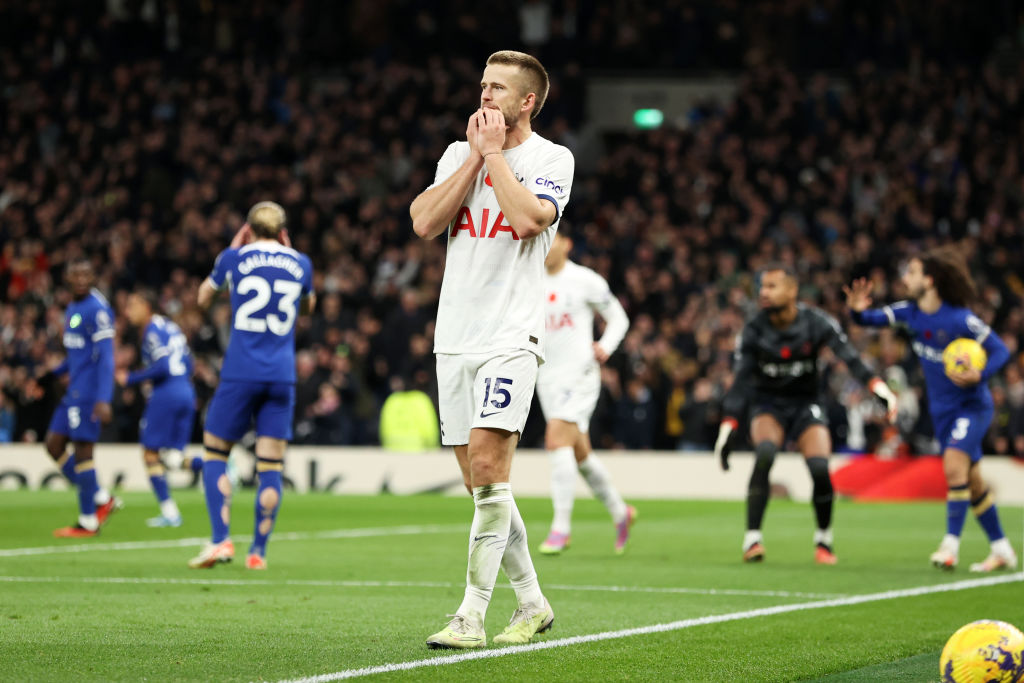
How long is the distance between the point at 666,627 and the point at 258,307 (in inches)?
158

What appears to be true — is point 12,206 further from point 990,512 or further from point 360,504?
point 990,512

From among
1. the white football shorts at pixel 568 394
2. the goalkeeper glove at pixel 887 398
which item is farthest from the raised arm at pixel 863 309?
the white football shorts at pixel 568 394

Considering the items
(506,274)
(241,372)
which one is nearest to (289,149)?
(241,372)

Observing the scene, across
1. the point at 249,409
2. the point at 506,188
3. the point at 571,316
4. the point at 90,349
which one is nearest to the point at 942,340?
the point at 571,316

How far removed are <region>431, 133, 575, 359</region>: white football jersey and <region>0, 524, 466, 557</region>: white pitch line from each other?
6.13 metres

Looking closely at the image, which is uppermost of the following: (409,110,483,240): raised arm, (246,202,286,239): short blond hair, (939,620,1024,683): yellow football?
(246,202,286,239): short blond hair

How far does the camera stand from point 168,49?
33.1 meters

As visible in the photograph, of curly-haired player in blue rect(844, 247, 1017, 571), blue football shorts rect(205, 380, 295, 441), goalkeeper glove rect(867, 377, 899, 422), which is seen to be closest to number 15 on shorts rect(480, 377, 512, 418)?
blue football shorts rect(205, 380, 295, 441)

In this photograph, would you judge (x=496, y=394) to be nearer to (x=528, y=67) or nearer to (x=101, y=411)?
(x=528, y=67)

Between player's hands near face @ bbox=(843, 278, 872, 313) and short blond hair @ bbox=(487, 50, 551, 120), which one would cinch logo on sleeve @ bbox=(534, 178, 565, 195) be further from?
player's hands near face @ bbox=(843, 278, 872, 313)

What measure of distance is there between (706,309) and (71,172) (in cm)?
1332

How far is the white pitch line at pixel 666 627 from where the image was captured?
5633mm

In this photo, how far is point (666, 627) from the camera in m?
7.34

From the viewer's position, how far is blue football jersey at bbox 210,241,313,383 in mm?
10102
